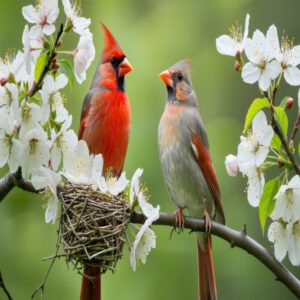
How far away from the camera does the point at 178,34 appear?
7.48 metres

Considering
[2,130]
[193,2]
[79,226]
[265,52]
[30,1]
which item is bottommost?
[79,226]

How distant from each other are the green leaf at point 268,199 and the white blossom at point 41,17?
0.85m

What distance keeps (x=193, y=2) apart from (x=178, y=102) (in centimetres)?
387

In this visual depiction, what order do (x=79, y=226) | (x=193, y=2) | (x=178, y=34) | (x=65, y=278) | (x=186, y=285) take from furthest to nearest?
(x=193, y=2) → (x=178, y=34) → (x=186, y=285) → (x=65, y=278) → (x=79, y=226)

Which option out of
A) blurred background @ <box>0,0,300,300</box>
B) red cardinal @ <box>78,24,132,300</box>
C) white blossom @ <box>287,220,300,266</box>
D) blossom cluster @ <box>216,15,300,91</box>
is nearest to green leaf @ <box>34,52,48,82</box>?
blossom cluster @ <box>216,15,300,91</box>

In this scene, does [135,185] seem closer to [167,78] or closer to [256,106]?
[256,106]

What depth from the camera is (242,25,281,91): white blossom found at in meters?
2.62

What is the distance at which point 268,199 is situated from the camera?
2764 mm

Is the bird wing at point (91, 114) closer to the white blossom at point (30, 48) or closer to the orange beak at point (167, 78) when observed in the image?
the orange beak at point (167, 78)

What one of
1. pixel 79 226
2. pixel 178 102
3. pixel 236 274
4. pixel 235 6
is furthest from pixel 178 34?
pixel 79 226

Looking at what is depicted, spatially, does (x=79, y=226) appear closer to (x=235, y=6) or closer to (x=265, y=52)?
(x=265, y=52)

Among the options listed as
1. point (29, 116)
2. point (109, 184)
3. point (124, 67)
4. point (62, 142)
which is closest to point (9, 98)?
point (29, 116)

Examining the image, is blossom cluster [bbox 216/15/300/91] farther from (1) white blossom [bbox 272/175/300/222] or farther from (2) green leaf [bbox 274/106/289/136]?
(1) white blossom [bbox 272/175/300/222]

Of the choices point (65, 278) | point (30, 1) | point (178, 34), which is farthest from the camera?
point (178, 34)
